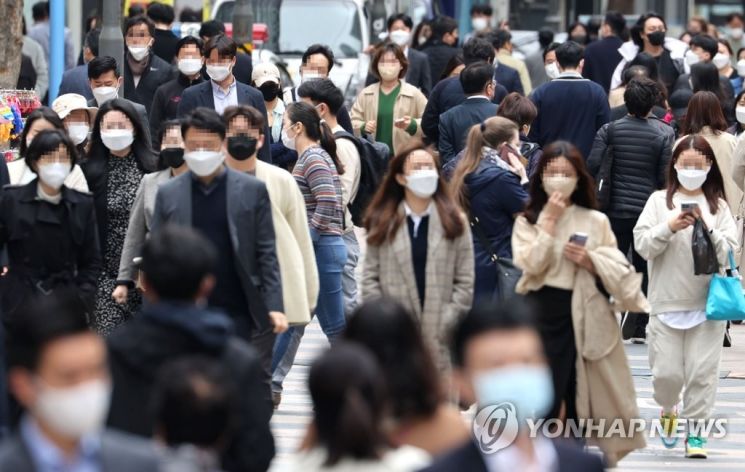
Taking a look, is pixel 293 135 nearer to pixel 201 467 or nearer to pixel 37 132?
pixel 37 132

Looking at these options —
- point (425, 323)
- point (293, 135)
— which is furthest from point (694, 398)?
point (293, 135)

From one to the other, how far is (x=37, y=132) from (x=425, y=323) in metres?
2.36

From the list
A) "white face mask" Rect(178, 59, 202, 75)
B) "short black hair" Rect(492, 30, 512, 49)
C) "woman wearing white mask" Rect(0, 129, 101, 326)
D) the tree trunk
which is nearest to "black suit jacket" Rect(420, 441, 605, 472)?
"woman wearing white mask" Rect(0, 129, 101, 326)

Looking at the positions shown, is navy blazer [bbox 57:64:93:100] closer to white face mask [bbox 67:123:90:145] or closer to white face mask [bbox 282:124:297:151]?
white face mask [bbox 67:123:90:145]

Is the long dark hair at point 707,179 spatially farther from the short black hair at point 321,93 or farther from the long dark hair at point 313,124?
the short black hair at point 321,93

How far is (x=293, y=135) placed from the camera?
10164 millimetres

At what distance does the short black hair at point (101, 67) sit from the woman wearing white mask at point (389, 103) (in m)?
2.53

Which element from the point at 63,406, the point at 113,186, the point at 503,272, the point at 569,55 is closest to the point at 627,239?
the point at 569,55

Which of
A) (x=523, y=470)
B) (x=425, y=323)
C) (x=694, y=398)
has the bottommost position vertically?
(x=694, y=398)

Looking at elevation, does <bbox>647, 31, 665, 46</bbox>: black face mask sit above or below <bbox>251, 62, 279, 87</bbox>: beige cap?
below

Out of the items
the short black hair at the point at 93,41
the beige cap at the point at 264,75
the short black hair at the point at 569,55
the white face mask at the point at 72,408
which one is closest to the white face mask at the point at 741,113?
the short black hair at the point at 569,55

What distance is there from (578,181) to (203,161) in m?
1.60

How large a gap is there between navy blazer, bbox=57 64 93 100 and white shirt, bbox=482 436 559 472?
8586 millimetres

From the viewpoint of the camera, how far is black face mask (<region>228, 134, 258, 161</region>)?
8688mm
